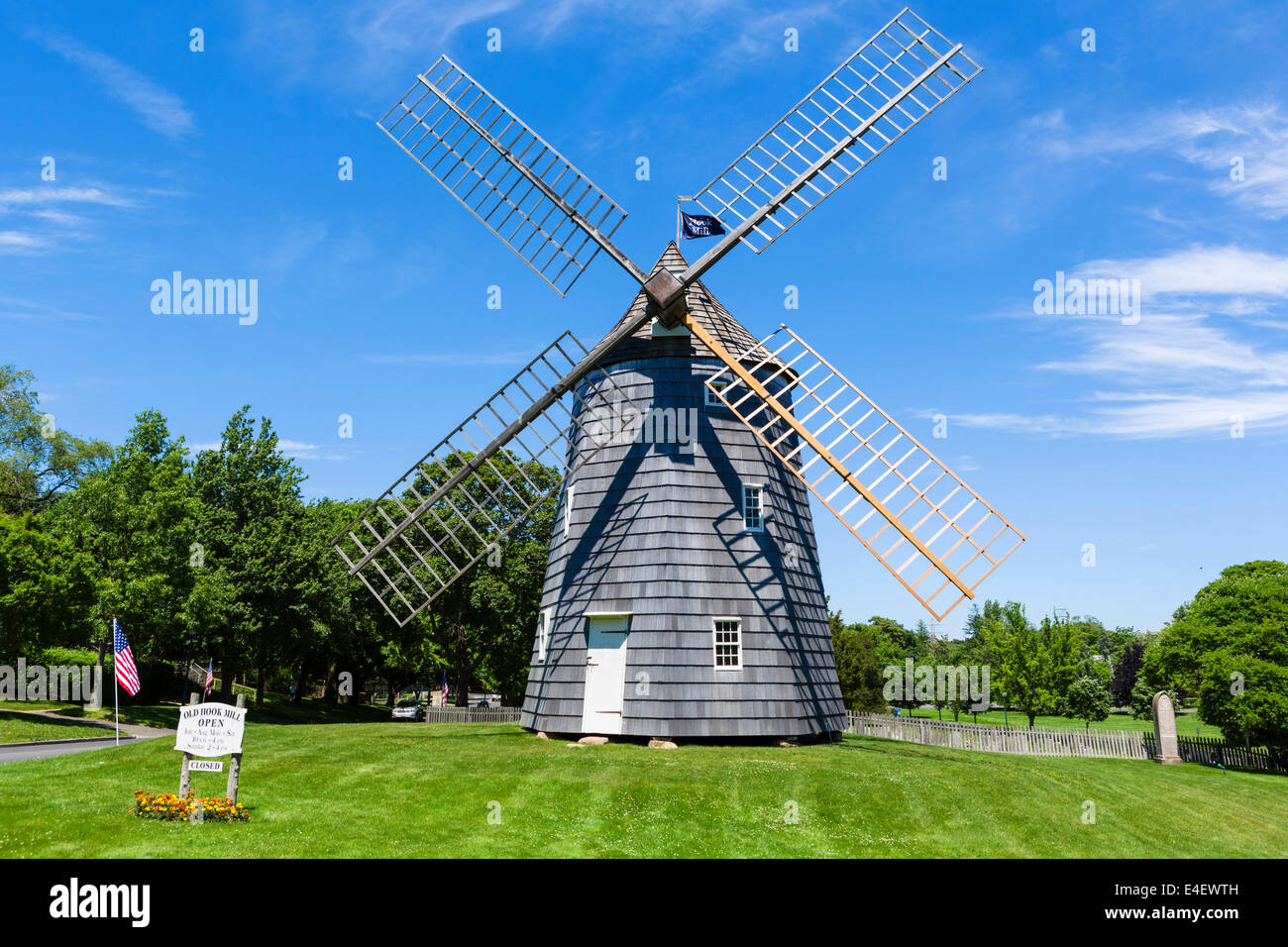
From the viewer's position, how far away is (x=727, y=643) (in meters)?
18.9

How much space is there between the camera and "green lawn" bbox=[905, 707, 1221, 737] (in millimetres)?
55997

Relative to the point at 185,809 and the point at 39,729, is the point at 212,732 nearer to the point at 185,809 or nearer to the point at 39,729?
the point at 185,809

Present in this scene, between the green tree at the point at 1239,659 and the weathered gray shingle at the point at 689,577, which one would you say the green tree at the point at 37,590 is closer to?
the weathered gray shingle at the point at 689,577

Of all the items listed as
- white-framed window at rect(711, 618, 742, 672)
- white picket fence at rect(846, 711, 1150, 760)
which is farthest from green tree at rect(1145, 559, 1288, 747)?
white-framed window at rect(711, 618, 742, 672)

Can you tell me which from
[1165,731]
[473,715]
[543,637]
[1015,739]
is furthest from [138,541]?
[1165,731]

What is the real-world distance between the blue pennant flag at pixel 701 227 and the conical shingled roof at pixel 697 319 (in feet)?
4.21

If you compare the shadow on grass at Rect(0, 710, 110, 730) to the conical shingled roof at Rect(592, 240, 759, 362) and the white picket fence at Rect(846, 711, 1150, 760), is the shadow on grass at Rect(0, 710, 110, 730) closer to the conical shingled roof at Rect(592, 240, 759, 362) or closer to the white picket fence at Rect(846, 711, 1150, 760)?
the conical shingled roof at Rect(592, 240, 759, 362)

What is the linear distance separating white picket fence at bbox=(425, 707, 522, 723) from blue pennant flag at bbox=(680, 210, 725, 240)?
1705 centimetres

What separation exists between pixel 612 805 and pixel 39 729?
2541cm

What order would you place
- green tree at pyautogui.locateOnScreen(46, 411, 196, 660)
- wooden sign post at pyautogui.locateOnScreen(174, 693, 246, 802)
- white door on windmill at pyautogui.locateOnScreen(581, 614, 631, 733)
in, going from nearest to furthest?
wooden sign post at pyautogui.locateOnScreen(174, 693, 246, 802)
white door on windmill at pyautogui.locateOnScreen(581, 614, 631, 733)
green tree at pyautogui.locateOnScreen(46, 411, 196, 660)

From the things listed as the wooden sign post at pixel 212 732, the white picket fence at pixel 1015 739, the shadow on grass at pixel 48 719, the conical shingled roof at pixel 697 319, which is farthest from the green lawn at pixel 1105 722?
the shadow on grass at pixel 48 719

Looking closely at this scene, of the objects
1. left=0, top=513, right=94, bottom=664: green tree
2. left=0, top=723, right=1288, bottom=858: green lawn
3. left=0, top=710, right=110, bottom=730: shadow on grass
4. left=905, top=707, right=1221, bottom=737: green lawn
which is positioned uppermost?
left=0, top=513, right=94, bottom=664: green tree

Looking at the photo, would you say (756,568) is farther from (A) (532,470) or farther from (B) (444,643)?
(B) (444,643)
